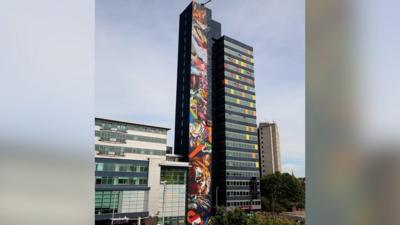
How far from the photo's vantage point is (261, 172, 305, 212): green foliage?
63.9ft

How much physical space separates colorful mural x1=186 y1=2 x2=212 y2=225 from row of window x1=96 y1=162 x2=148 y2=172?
3.17 m

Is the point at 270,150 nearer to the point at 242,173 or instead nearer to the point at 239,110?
the point at 239,110

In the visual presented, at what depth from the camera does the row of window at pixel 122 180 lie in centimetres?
1207

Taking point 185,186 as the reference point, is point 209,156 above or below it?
above

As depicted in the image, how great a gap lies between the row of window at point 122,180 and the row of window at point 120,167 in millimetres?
371

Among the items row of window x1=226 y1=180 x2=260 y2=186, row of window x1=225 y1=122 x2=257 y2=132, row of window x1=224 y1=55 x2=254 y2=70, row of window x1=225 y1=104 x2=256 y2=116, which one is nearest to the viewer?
row of window x1=226 y1=180 x2=260 y2=186

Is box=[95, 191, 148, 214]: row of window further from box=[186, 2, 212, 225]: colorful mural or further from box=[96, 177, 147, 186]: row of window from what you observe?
box=[186, 2, 212, 225]: colorful mural

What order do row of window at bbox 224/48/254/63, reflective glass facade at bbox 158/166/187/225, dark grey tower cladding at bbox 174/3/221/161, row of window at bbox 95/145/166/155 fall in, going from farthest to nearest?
row of window at bbox 224/48/254/63
dark grey tower cladding at bbox 174/3/221/161
reflective glass facade at bbox 158/166/187/225
row of window at bbox 95/145/166/155

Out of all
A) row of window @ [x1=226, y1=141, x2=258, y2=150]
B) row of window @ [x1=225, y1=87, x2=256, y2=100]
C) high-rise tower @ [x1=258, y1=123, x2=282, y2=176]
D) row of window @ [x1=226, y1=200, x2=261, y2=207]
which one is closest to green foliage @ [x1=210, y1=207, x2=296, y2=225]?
row of window @ [x1=226, y1=200, x2=261, y2=207]

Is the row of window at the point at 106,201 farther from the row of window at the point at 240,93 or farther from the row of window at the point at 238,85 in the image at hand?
the row of window at the point at 238,85
